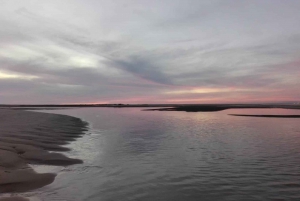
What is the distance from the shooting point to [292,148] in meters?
18.6

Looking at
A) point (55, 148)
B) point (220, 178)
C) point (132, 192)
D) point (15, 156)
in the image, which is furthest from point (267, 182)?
point (55, 148)

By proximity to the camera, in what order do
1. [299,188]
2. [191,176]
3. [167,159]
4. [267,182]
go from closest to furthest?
[299,188], [267,182], [191,176], [167,159]

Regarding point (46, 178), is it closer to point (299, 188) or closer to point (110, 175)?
point (110, 175)

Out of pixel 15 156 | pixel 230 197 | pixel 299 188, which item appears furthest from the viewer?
pixel 15 156

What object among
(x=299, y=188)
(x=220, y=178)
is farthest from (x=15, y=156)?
(x=299, y=188)

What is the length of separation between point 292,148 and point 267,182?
31.4 feet

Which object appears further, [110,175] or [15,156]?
[15,156]

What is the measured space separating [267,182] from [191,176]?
3.41 meters

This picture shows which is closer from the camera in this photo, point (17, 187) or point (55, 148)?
point (17, 187)

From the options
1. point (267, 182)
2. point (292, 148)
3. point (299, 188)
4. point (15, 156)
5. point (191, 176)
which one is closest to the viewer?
point (299, 188)

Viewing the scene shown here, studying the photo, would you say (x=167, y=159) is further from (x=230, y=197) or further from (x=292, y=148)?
(x=292, y=148)

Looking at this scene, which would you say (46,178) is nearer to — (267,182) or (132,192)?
(132,192)

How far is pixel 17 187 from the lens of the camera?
9.83m

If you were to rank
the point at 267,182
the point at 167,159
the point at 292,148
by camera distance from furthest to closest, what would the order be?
the point at 292,148
the point at 167,159
the point at 267,182
